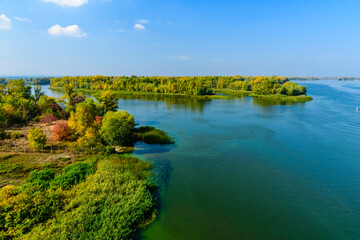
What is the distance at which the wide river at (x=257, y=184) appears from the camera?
14.3m

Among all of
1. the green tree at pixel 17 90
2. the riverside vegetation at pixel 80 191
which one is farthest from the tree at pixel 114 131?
the green tree at pixel 17 90

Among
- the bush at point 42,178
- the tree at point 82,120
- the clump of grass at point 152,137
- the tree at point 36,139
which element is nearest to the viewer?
the bush at point 42,178

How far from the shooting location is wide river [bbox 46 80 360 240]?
1431 cm

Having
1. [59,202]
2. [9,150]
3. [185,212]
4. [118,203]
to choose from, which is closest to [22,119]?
[9,150]

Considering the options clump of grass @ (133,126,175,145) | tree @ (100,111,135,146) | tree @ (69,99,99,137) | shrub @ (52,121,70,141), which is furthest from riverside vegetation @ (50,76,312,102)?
shrub @ (52,121,70,141)

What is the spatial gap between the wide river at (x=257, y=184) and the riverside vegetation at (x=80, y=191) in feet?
6.48

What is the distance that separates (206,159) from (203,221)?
11.0 m

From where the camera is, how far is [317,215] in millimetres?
15805

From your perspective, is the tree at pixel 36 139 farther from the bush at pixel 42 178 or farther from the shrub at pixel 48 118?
the shrub at pixel 48 118

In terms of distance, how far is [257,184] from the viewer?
19984 millimetres

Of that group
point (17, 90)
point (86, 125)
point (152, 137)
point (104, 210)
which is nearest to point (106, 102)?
point (86, 125)

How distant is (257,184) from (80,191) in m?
16.1

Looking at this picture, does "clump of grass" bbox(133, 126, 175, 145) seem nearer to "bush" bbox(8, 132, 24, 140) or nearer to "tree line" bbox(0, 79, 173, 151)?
"tree line" bbox(0, 79, 173, 151)

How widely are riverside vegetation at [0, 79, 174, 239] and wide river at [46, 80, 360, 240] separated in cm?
197
